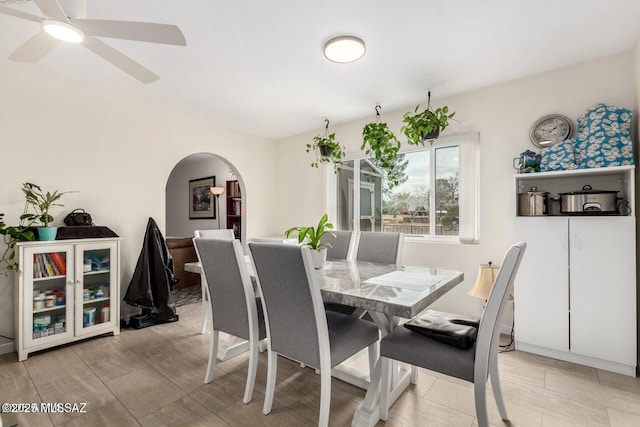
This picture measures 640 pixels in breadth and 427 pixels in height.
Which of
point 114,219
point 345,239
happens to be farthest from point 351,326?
point 114,219

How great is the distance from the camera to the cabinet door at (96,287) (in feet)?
9.00

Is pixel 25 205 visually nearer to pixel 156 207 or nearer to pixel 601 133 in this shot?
pixel 156 207

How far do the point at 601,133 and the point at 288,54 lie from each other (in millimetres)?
2420

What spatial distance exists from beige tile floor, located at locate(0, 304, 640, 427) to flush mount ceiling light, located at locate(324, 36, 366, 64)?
2334 millimetres

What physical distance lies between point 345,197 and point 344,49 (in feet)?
7.54

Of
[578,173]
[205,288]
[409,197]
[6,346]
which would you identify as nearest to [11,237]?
[6,346]

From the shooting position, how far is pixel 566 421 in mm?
1706

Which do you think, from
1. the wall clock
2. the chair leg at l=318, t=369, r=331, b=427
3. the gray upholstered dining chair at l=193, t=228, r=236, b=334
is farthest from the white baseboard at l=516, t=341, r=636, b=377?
the gray upholstered dining chair at l=193, t=228, r=236, b=334

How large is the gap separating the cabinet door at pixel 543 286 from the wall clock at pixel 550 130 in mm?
732

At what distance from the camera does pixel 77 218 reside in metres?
2.89

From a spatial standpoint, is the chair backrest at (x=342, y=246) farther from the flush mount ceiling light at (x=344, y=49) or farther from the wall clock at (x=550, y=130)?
the wall clock at (x=550, y=130)

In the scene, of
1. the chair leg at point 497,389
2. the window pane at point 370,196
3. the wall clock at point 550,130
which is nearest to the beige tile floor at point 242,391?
the chair leg at point 497,389

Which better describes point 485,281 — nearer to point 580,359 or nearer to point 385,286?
point 580,359

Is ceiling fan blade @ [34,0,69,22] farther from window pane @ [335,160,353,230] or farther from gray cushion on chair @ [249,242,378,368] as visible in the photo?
window pane @ [335,160,353,230]
